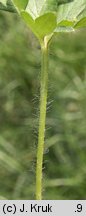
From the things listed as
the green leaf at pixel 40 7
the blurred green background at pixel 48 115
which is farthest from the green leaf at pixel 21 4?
the blurred green background at pixel 48 115

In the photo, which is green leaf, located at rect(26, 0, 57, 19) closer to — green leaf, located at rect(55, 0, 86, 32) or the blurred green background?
green leaf, located at rect(55, 0, 86, 32)

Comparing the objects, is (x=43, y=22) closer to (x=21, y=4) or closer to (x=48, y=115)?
(x=21, y=4)

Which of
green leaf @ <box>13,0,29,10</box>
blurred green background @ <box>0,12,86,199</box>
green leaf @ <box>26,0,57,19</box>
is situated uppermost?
blurred green background @ <box>0,12,86,199</box>

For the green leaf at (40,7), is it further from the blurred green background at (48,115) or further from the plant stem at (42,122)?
the blurred green background at (48,115)

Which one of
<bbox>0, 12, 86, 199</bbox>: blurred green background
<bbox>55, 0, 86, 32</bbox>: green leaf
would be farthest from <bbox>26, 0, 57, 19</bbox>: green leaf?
<bbox>0, 12, 86, 199</bbox>: blurred green background

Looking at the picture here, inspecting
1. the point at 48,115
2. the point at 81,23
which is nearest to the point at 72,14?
the point at 81,23

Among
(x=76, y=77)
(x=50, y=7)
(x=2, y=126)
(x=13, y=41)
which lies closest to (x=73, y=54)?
(x=76, y=77)

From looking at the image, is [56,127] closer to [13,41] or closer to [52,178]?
[52,178]
